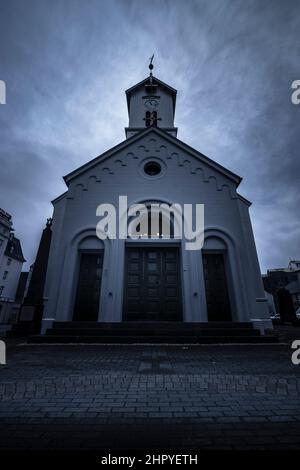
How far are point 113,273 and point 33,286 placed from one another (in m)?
3.42

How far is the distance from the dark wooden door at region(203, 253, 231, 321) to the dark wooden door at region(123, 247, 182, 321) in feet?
4.38

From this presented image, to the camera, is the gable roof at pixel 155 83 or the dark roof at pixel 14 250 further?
the dark roof at pixel 14 250

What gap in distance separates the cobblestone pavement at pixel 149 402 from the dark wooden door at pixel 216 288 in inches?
174

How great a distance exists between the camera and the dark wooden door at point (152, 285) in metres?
9.71

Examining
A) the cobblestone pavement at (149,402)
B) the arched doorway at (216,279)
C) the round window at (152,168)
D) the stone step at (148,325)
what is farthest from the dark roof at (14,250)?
the cobblestone pavement at (149,402)

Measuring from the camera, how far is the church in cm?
939

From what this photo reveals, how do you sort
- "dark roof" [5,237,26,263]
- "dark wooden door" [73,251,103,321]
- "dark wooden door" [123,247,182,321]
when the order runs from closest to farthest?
"dark wooden door" [73,251,103,321]
"dark wooden door" [123,247,182,321]
"dark roof" [5,237,26,263]

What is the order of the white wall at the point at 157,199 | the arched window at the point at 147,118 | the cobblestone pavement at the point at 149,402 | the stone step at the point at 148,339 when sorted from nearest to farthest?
the cobblestone pavement at the point at 149,402, the stone step at the point at 148,339, the white wall at the point at 157,199, the arched window at the point at 147,118

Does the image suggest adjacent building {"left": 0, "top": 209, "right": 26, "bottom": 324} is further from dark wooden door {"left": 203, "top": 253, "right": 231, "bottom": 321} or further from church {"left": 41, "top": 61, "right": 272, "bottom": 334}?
dark wooden door {"left": 203, "top": 253, "right": 231, "bottom": 321}

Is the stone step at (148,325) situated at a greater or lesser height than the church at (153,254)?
lesser

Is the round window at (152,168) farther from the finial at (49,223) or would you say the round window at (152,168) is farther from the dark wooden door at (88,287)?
the finial at (49,223)

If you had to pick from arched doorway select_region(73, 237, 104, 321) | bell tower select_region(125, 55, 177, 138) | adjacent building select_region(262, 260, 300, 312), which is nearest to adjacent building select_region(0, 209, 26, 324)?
bell tower select_region(125, 55, 177, 138)

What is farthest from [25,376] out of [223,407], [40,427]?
[223,407]
